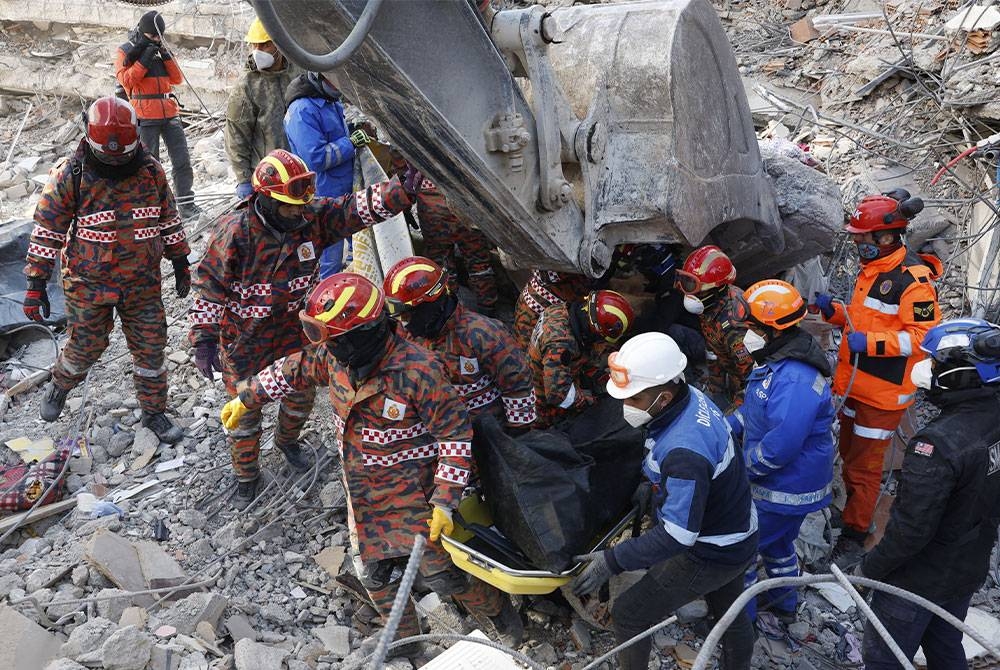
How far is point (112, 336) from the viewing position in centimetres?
701

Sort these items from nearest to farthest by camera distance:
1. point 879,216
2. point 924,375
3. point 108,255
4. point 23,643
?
point 924,375 < point 23,643 < point 879,216 < point 108,255

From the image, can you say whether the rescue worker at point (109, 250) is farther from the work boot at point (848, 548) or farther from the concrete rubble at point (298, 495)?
the work boot at point (848, 548)

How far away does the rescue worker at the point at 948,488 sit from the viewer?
131 inches

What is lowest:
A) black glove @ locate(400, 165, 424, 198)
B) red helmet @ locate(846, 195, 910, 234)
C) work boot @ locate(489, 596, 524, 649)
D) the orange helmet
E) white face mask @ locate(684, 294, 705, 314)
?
work boot @ locate(489, 596, 524, 649)

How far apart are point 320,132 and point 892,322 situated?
3.90 m

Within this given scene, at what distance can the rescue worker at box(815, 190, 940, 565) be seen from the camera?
5.03 m

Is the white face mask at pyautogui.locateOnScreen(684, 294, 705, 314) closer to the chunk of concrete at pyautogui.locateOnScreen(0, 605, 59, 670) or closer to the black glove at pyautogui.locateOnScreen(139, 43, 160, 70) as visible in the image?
the chunk of concrete at pyautogui.locateOnScreen(0, 605, 59, 670)

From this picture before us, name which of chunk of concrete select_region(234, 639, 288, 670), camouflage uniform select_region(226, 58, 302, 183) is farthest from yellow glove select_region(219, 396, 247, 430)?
camouflage uniform select_region(226, 58, 302, 183)

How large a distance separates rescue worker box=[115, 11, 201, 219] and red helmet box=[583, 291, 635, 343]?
4.79 meters

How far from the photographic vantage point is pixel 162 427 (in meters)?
5.71

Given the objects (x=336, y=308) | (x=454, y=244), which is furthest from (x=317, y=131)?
(x=336, y=308)

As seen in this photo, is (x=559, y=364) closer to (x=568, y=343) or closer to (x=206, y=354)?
(x=568, y=343)

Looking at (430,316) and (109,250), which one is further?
(109,250)

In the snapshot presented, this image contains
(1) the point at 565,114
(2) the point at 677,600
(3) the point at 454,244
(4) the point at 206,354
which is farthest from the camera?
(3) the point at 454,244
